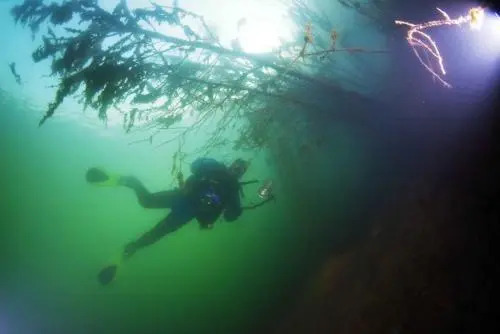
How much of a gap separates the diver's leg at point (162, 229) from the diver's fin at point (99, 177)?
1708 millimetres

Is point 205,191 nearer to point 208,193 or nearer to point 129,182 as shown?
point 208,193

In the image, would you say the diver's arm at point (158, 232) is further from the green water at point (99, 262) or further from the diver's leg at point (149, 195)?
the diver's leg at point (149, 195)

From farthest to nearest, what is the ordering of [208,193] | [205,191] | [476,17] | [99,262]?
[99,262] < [205,191] < [208,193] < [476,17]

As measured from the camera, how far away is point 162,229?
28.5 feet

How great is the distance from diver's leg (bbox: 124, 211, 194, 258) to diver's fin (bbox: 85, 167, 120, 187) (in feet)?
5.60

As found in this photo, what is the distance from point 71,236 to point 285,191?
58.6 meters

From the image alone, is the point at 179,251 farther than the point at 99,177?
Yes

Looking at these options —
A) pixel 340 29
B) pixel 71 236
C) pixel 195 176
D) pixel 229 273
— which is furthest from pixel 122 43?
pixel 71 236

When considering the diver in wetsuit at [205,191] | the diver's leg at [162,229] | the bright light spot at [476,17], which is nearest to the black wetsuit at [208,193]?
the diver in wetsuit at [205,191]

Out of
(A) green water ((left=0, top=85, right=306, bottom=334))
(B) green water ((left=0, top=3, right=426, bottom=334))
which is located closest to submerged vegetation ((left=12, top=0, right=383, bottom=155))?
(B) green water ((left=0, top=3, right=426, bottom=334))

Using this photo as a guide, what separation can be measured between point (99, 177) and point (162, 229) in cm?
221

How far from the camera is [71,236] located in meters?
59.7

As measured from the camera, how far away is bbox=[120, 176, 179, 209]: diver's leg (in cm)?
779

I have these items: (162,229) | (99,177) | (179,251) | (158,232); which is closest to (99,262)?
(179,251)
